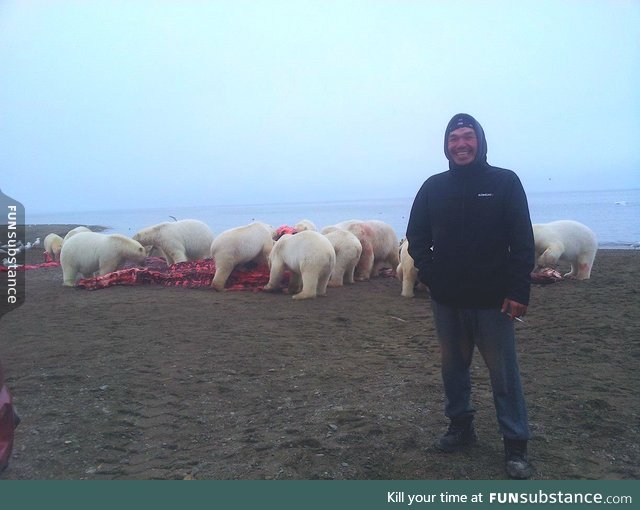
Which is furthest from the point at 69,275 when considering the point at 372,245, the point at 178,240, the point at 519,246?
the point at 519,246

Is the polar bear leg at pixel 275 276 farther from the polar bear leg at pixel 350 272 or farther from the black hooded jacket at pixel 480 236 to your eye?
the black hooded jacket at pixel 480 236

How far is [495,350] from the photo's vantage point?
128 inches

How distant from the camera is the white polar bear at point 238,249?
32.8ft

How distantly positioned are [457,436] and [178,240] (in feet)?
32.8

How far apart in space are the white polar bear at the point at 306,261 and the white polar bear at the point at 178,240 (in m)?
3.72

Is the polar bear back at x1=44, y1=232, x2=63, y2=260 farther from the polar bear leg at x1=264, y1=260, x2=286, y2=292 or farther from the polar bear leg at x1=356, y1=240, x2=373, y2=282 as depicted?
the polar bear leg at x1=356, y1=240, x2=373, y2=282

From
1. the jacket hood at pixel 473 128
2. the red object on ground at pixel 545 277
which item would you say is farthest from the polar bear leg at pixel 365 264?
the jacket hood at pixel 473 128

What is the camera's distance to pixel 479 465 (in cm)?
326

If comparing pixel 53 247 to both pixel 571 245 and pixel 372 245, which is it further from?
pixel 571 245

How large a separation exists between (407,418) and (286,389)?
1.17m

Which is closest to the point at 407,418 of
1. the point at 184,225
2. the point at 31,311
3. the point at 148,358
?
the point at 148,358

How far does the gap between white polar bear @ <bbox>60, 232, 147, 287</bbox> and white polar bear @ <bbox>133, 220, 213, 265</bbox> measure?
1.43 meters

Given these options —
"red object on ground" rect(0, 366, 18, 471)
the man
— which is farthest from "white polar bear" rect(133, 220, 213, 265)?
the man

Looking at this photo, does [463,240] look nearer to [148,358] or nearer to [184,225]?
[148,358]
